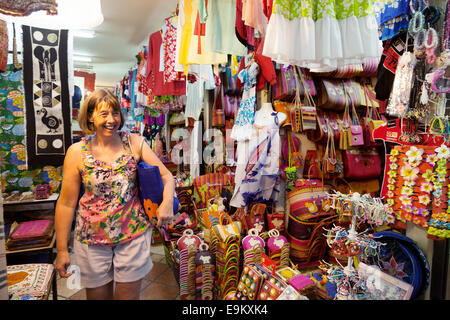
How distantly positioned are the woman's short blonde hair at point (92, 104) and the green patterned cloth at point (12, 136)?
1972mm

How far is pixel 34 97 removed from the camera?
2219 millimetres

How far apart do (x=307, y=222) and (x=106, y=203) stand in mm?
2002

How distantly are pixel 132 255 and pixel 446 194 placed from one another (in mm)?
1582

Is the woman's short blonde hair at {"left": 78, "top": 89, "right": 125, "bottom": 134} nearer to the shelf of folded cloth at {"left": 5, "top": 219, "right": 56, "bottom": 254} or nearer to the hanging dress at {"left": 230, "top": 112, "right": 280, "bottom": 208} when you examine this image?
the shelf of folded cloth at {"left": 5, "top": 219, "right": 56, "bottom": 254}

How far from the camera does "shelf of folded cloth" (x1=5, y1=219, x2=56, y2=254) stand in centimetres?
207

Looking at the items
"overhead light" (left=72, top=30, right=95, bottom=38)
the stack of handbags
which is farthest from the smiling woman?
"overhead light" (left=72, top=30, right=95, bottom=38)

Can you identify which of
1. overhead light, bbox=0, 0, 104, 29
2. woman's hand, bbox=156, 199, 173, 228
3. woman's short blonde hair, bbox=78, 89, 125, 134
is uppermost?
overhead light, bbox=0, 0, 104, 29

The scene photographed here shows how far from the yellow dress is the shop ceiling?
163cm

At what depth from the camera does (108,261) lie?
4.53 feet

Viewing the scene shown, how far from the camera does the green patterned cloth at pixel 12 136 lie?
269cm

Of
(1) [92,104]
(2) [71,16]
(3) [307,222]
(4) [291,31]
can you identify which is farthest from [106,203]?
(3) [307,222]

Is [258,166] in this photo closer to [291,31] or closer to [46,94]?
[291,31]

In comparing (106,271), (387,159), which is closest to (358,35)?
(387,159)

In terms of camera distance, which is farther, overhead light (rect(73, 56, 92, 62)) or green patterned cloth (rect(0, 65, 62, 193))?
overhead light (rect(73, 56, 92, 62))
